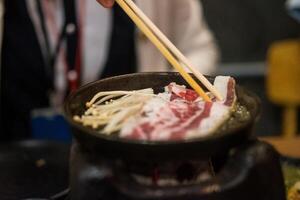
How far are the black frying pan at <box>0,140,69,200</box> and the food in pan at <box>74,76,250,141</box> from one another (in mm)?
323

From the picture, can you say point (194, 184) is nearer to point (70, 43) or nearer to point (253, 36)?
point (70, 43)

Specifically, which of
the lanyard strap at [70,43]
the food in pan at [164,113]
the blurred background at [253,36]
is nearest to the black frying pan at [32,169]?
the food in pan at [164,113]

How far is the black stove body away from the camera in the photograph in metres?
0.65

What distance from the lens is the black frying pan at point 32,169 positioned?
1.04 m

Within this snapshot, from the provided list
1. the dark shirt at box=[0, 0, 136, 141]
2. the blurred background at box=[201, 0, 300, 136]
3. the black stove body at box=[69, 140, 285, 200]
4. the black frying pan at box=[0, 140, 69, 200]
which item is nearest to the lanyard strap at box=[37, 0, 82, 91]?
the dark shirt at box=[0, 0, 136, 141]

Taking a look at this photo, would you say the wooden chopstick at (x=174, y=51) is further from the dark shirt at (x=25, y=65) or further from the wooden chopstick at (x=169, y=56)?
the dark shirt at (x=25, y=65)

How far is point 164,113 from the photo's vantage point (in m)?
0.74

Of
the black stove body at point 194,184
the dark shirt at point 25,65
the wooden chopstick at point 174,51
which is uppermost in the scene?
the wooden chopstick at point 174,51

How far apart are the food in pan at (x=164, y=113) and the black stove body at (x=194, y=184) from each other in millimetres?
44

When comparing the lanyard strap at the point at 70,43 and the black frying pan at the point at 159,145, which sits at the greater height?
the black frying pan at the point at 159,145

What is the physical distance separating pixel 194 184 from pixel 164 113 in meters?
0.13

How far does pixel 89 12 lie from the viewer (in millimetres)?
1694

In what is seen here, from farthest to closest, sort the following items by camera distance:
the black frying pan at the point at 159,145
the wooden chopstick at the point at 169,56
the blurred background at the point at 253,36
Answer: the blurred background at the point at 253,36 → the wooden chopstick at the point at 169,56 → the black frying pan at the point at 159,145

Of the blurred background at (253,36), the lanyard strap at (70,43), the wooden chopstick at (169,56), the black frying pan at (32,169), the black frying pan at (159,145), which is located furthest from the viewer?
the blurred background at (253,36)
